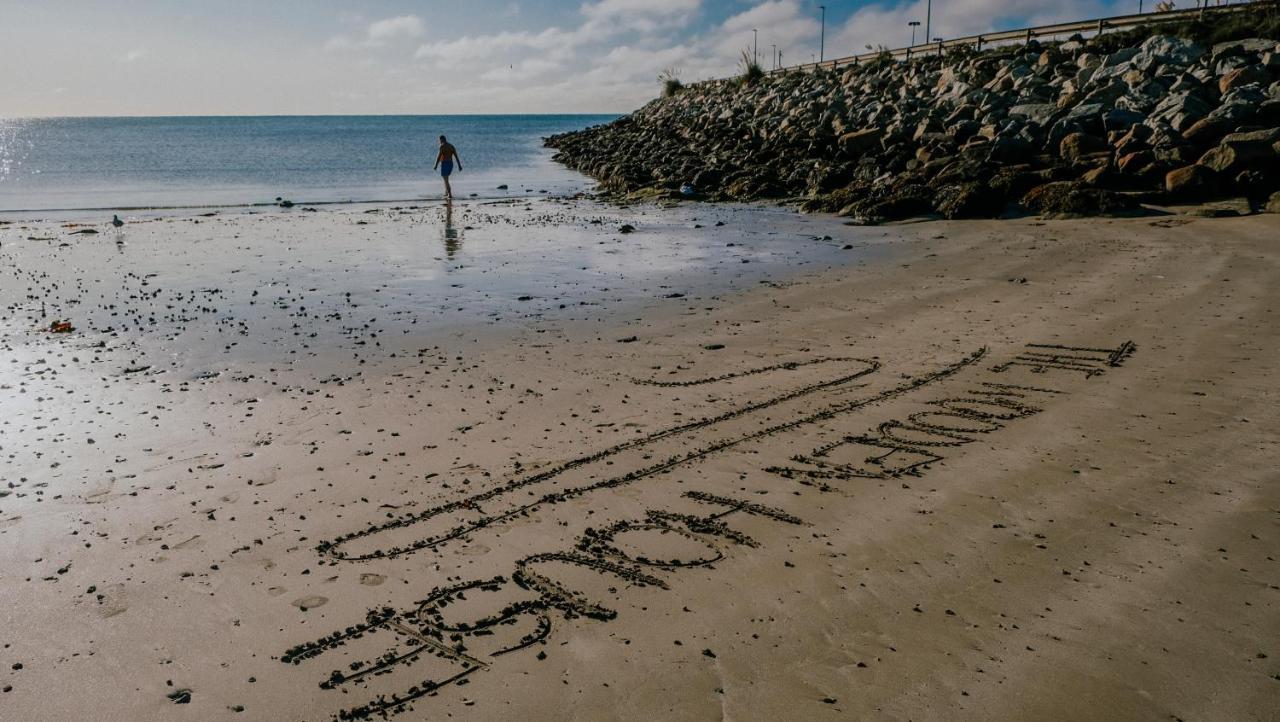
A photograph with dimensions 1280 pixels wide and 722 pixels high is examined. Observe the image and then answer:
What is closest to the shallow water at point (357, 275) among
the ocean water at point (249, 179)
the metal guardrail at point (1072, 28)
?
the ocean water at point (249, 179)

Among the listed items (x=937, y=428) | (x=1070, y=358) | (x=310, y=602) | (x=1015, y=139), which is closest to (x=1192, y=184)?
(x=1015, y=139)

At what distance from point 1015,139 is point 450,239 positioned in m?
12.7

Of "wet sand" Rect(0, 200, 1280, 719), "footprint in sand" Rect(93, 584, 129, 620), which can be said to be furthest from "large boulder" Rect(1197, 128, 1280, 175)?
"footprint in sand" Rect(93, 584, 129, 620)

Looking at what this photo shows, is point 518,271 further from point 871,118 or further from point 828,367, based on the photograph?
point 871,118

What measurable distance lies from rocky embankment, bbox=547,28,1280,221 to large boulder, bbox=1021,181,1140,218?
0.03m

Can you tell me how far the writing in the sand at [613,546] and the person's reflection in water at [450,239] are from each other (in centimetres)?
930

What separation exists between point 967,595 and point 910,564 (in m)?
0.33

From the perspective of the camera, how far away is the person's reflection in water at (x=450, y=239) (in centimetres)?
1426

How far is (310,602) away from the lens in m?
3.72

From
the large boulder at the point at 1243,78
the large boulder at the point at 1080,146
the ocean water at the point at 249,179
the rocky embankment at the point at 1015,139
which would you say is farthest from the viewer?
the ocean water at the point at 249,179

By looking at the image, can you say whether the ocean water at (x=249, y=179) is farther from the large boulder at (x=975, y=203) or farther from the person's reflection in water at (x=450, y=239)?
the large boulder at (x=975, y=203)

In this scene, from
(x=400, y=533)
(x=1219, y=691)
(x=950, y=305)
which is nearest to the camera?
(x=1219, y=691)

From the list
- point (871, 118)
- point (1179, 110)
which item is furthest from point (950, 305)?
point (871, 118)

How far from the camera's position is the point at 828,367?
715cm
